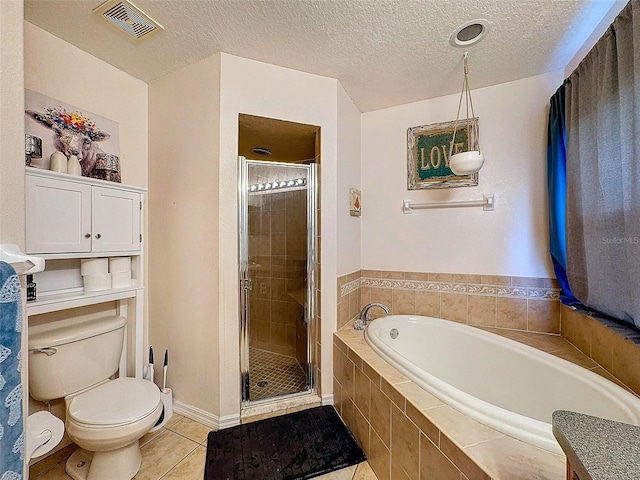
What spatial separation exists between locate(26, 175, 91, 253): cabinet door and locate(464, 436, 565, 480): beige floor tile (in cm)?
198

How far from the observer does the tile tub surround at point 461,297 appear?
191cm

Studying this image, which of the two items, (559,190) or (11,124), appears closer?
(11,124)

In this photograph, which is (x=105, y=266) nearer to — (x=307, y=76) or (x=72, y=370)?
(x=72, y=370)

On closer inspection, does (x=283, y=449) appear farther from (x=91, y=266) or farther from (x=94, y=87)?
(x=94, y=87)

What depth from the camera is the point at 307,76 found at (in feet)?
6.08

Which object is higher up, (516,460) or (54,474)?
(516,460)

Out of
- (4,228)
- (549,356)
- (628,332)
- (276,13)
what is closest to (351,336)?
(549,356)

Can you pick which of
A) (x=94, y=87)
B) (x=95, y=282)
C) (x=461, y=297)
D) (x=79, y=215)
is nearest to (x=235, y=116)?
(x=94, y=87)

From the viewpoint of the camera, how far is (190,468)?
54.9 inches

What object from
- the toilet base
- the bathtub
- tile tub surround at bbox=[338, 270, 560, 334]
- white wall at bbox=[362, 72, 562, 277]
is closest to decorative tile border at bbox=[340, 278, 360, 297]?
tile tub surround at bbox=[338, 270, 560, 334]

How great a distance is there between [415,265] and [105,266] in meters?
2.21

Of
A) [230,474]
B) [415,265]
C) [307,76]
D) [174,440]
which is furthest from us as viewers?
[415,265]

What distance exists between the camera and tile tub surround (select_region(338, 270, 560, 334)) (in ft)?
6.27

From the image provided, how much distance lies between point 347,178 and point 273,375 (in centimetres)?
168
